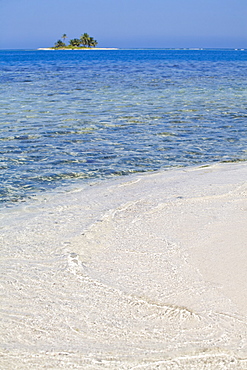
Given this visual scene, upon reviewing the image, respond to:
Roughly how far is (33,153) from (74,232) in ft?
12.7

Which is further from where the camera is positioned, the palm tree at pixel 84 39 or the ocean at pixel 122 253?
the palm tree at pixel 84 39

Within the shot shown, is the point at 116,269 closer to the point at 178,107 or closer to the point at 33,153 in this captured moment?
the point at 33,153

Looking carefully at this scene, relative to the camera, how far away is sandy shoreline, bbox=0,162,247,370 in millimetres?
2436

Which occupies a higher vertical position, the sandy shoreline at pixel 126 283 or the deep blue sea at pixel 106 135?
→ the sandy shoreline at pixel 126 283

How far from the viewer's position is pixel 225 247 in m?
3.59

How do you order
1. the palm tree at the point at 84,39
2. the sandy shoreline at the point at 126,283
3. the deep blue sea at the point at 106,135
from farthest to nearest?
the palm tree at the point at 84,39 < the deep blue sea at the point at 106,135 < the sandy shoreline at the point at 126,283

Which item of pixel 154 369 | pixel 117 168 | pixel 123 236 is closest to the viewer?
pixel 154 369

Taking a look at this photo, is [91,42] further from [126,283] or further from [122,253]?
[126,283]

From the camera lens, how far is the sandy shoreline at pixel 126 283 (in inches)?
95.9

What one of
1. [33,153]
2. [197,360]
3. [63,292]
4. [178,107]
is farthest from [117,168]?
[178,107]

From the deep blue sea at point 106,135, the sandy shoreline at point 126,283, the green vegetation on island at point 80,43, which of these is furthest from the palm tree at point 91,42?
the sandy shoreline at point 126,283

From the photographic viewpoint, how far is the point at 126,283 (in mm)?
3143

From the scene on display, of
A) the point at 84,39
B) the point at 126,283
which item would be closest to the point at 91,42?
the point at 84,39

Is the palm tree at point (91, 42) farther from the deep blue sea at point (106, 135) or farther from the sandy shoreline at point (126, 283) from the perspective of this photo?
the sandy shoreline at point (126, 283)
